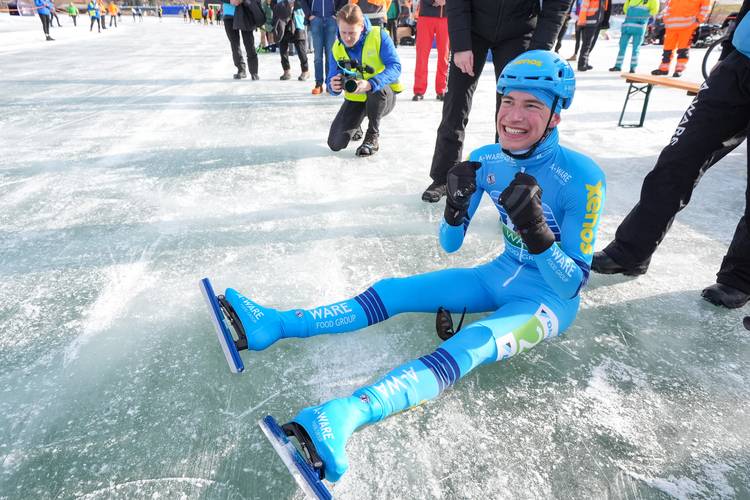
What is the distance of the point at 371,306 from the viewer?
1.86 m

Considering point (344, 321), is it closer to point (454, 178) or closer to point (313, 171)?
point (454, 178)

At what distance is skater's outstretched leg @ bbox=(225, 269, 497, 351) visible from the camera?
1.73 metres

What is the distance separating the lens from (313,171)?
12.6 feet

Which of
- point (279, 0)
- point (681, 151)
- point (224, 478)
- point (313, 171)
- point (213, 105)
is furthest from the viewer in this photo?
point (279, 0)

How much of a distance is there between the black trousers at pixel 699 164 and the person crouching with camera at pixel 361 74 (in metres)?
2.52

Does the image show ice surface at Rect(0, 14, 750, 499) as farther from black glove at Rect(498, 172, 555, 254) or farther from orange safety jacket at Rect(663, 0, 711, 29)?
orange safety jacket at Rect(663, 0, 711, 29)

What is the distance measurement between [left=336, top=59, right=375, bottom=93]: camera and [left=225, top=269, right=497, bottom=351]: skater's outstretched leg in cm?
245

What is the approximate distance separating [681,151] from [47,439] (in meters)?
2.94

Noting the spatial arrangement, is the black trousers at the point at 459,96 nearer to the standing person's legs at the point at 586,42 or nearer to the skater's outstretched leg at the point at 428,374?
the skater's outstretched leg at the point at 428,374

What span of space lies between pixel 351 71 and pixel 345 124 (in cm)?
54

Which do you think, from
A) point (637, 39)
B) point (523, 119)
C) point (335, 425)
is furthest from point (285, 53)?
point (335, 425)

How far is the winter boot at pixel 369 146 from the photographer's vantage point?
4242mm

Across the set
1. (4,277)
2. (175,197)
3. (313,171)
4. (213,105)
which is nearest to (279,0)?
(213,105)

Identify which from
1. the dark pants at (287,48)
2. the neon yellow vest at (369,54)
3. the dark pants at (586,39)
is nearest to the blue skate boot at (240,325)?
the neon yellow vest at (369,54)
